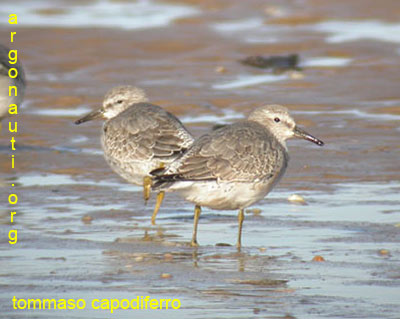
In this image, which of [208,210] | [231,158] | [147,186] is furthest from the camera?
[208,210]

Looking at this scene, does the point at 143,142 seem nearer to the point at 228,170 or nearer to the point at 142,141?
the point at 142,141

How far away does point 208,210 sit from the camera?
10.2 metres

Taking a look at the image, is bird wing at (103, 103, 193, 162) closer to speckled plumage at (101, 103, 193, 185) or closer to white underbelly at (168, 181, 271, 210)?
speckled plumage at (101, 103, 193, 185)

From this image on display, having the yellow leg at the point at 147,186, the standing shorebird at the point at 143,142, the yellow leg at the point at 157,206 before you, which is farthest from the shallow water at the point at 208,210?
the standing shorebird at the point at 143,142

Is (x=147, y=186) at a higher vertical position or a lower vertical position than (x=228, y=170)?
lower

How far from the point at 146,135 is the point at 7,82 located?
3747 mm

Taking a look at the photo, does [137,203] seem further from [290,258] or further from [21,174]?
[290,258]

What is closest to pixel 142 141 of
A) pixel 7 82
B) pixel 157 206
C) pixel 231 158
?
pixel 157 206

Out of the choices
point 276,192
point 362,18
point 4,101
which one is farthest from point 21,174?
point 362,18

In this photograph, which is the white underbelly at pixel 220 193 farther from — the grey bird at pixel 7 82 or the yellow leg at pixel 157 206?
the grey bird at pixel 7 82

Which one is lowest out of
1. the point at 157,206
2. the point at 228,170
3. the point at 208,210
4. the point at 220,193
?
the point at 208,210

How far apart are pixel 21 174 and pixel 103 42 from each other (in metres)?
8.82

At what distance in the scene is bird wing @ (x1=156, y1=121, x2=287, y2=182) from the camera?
8.67 meters

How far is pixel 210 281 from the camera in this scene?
24.6 ft
